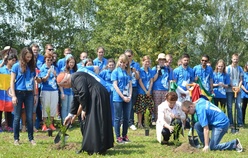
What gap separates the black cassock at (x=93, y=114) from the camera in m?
7.47

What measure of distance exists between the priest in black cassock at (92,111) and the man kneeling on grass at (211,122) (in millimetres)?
1695

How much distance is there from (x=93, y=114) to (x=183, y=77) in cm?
522

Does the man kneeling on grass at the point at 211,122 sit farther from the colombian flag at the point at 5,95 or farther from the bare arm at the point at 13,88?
the colombian flag at the point at 5,95

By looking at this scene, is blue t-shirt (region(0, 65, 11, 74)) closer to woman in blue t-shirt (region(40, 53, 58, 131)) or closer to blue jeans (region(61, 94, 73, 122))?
woman in blue t-shirt (region(40, 53, 58, 131))

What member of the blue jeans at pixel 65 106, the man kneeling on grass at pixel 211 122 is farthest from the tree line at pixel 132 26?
the man kneeling on grass at pixel 211 122

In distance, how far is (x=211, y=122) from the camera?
8.32m

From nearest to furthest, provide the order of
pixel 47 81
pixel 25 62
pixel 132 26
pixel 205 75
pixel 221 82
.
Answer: pixel 25 62
pixel 47 81
pixel 205 75
pixel 221 82
pixel 132 26

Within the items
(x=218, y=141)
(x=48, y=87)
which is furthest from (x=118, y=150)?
(x=48, y=87)

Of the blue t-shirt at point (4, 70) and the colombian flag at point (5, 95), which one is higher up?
the blue t-shirt at point (4, 70)

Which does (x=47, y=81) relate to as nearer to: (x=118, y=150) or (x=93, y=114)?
(x=118, y=150)

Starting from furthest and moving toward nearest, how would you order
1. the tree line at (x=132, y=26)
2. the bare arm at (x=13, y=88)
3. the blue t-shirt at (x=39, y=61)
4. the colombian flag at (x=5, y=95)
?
the tree line at (x=132, y=26) → the blue t-shirt at (x=39, y=61) → the colombian flag at (x=5, y=95) → the bare arm at (x=13, y=88)

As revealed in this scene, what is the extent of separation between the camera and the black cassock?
24.5ft

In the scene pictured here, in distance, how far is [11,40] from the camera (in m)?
39.1

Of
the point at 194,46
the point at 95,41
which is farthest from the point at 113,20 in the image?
the point at 194,46
